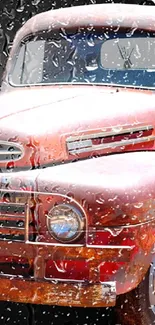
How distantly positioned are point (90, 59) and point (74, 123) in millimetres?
956

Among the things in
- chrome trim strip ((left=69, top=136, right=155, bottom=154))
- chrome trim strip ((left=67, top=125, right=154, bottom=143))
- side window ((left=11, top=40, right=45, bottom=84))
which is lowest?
chrome trim strip ((left=69, top=136, right=155, bottom=154))

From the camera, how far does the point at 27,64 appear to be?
5.87 metres

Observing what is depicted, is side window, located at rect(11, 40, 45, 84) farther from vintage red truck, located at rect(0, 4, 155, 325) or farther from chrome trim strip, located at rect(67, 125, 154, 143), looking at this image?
chrome trim strip, located at rect(67, 125, 154, 143)

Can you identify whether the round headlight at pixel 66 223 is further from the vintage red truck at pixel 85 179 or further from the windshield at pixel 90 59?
the windshield at pixel 90 59

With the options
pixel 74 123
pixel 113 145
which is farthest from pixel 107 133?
pixel 74 123

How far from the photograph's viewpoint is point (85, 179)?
4148mm

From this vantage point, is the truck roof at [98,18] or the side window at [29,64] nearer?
the truck roof at [98,18]

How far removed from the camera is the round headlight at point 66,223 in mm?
4035

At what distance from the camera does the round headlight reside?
404 cm

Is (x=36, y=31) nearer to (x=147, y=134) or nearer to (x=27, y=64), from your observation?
(x=27, y=64)

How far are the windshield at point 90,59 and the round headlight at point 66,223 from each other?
1.49 m

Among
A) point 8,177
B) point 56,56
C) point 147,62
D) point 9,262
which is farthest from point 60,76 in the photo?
point 9,262

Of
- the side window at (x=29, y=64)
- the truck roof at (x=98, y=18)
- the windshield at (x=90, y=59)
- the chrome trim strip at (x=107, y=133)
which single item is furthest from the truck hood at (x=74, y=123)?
the truck roof at (x=98, y=18)

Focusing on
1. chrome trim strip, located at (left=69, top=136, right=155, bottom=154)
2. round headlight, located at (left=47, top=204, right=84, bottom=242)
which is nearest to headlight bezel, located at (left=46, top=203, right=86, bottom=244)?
round headlight, located at (left=47, top=204, right=84, bottom=242)
